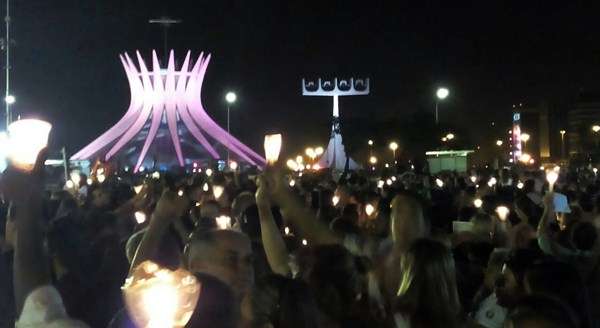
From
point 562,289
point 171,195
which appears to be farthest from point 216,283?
point 562,289

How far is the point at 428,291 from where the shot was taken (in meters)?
4.61

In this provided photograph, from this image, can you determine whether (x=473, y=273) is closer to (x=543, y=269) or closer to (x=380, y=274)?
(x=380, y=274)

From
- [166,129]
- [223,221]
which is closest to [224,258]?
[223,221]

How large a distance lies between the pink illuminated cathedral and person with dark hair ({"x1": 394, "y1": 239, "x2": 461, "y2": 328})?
46.8 metres

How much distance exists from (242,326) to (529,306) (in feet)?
4.07

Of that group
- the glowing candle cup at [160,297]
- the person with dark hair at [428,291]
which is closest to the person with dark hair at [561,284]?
the person with dark hair at [428,291]

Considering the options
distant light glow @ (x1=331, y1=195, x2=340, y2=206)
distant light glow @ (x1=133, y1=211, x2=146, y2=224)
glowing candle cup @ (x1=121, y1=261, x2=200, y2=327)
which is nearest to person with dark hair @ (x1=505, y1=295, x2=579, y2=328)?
glowing candle cup @ (x1=121, y1=261, x2=200, y2=327)

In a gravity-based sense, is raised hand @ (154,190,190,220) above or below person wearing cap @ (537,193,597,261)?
above

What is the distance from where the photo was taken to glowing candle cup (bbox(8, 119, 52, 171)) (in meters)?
3.88

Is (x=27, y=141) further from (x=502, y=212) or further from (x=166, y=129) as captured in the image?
(x=166, y=129)

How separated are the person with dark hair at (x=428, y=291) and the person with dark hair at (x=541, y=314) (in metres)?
0.54

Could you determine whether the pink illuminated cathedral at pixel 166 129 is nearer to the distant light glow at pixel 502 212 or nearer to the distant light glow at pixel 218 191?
the distant light glow at pixel 218 191

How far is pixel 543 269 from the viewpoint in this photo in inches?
191

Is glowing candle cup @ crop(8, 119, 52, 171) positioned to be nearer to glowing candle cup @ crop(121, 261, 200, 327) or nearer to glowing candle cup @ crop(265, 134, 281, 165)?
glowing candle cup @ crop(121, 261, 200, 327)
